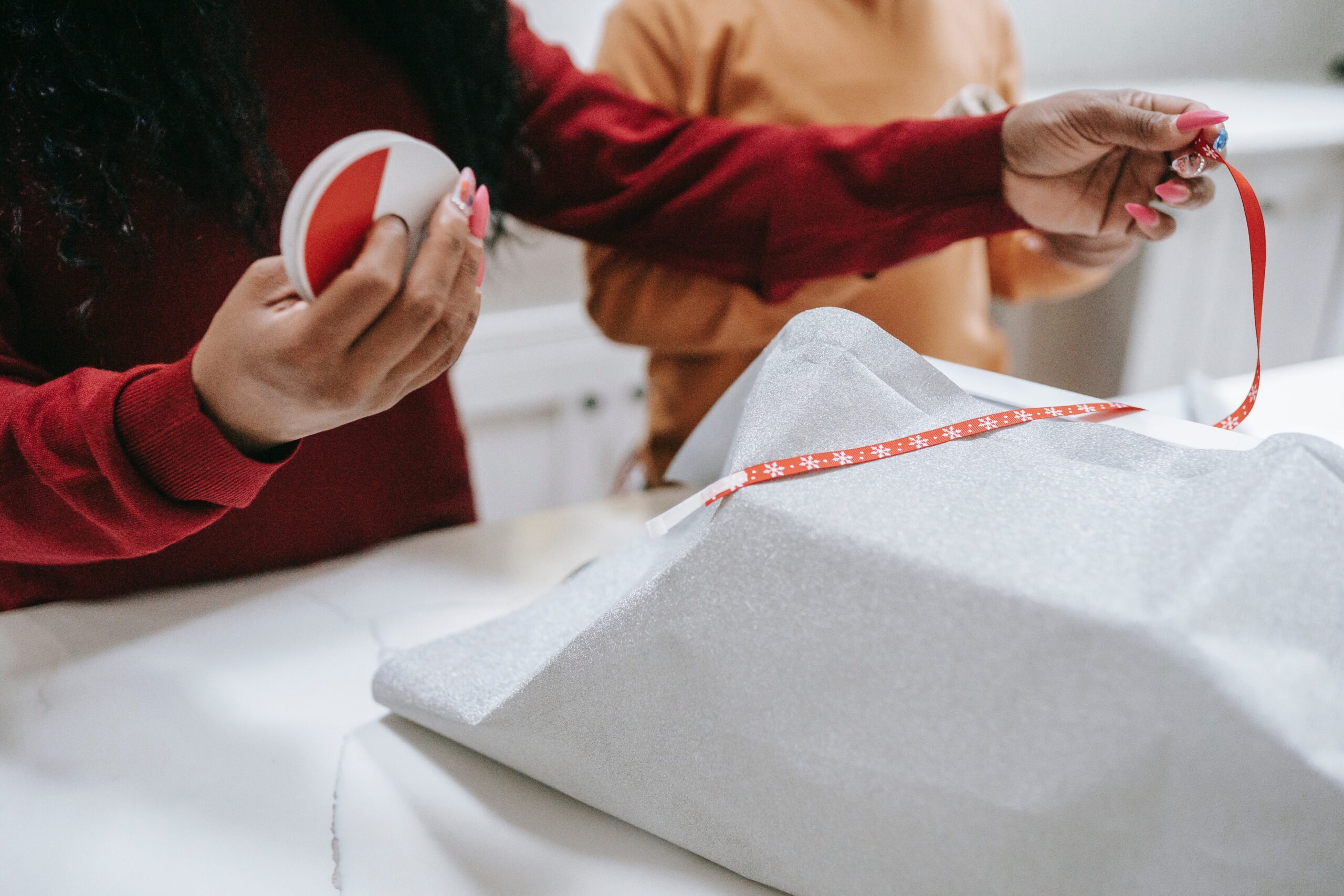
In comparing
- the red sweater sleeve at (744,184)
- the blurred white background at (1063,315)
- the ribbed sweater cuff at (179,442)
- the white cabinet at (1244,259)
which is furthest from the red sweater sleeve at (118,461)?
the white cabinet at (1244,259)

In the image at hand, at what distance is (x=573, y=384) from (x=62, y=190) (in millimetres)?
724

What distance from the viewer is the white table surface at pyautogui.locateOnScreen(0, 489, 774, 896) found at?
36 cm

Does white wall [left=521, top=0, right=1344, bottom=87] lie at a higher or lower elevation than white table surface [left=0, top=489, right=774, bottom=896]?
higher

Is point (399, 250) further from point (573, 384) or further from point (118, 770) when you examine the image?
point (573, 384)

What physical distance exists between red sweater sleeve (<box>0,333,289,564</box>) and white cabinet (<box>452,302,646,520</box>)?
2.12 ft

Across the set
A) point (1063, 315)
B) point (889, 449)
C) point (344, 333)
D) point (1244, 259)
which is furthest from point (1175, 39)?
point (344, 333)

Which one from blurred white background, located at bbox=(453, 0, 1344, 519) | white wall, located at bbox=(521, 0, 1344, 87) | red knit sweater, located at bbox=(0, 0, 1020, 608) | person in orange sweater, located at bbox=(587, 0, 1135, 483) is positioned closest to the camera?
red knit sweater, located at bbox=(0, 0, 1020, 608)

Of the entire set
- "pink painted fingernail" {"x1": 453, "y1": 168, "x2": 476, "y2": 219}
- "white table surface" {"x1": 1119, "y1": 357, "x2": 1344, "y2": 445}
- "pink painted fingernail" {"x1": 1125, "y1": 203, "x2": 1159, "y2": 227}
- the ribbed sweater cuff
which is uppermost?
"pink painted fingernail" {"x1": 453, "y1": 168, "x2": 476, "y2": 219}

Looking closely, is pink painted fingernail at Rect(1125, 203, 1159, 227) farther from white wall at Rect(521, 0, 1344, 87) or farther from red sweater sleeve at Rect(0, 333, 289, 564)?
white wall at Rect(521, 0, 1344, 87)

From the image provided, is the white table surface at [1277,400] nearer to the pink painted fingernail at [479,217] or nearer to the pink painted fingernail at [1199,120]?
the pink painted fingernail at [1199,120]

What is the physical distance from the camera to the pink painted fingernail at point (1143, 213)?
1.64ft

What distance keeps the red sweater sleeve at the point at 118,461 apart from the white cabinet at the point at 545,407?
2.12ft

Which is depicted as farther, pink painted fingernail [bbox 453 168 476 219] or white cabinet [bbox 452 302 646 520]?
white cabinet [bbox 452 302 646 520]

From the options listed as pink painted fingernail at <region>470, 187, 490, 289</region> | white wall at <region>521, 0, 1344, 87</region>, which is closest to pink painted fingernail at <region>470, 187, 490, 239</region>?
pink painted fingernail at <region>470, 187, 490, 289</region>
